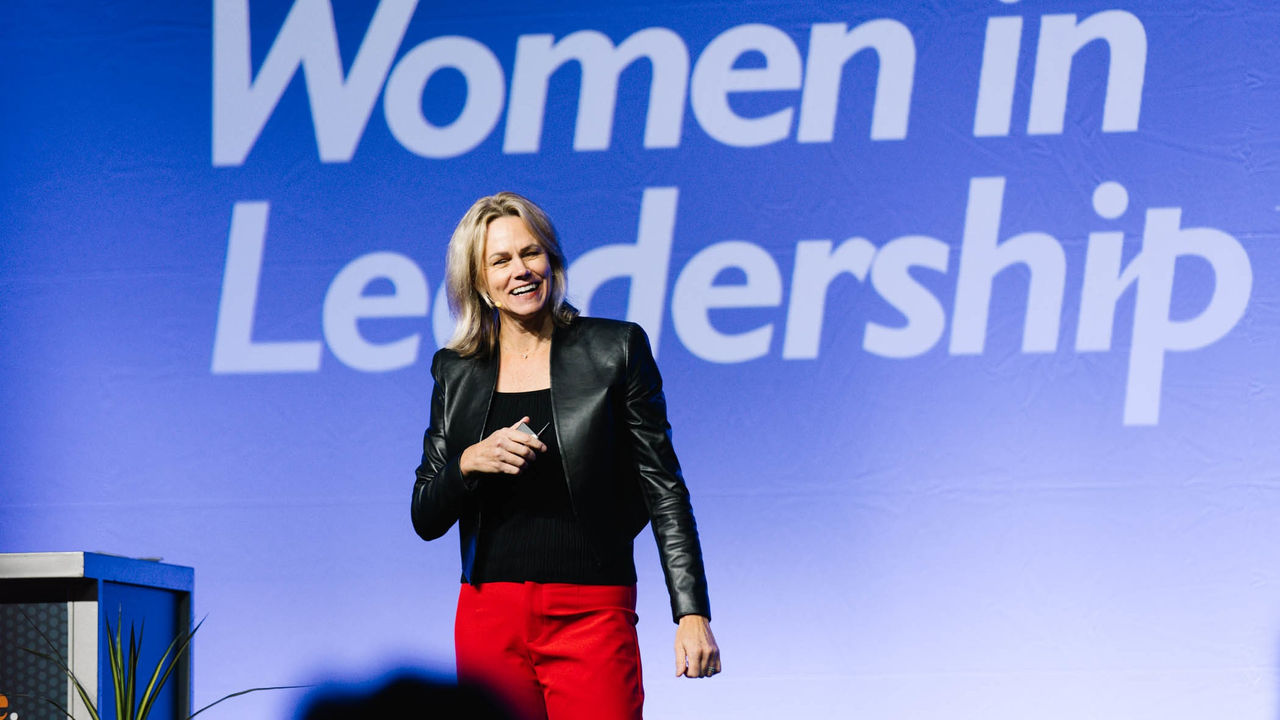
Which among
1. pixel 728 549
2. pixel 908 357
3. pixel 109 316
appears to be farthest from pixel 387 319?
pixel 908 357

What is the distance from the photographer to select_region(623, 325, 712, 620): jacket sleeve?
6.34 feet

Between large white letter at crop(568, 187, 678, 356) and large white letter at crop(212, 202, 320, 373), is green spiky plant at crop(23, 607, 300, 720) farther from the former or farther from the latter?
large white letter at crop(568, 187, 678, 356)

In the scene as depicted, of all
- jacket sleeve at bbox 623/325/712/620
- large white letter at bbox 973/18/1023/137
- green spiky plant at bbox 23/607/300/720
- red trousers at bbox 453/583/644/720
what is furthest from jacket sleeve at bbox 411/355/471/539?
large white letter at bbox 973/18/1023/137

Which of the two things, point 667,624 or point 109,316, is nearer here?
point 667,624

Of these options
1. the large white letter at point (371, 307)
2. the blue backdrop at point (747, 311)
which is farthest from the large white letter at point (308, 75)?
the large white letter at point (371, 307)

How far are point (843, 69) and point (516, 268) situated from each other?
192cm

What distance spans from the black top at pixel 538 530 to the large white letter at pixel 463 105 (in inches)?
74.3

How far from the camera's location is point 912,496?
11.5ft

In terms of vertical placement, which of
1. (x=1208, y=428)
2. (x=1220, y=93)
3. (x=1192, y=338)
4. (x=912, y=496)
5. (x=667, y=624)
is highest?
(x=1220, y=93)

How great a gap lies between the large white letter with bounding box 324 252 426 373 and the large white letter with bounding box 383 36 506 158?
329mm

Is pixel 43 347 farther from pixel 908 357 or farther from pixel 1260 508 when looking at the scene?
pixel 1260 508

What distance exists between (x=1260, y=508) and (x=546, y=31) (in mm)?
2227

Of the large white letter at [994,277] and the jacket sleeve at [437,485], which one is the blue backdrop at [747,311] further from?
the jacket sleeve at [437,485]

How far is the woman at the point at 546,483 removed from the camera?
187 centimetres
